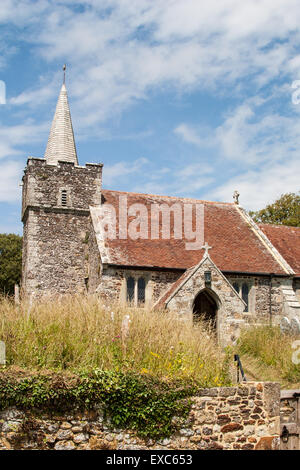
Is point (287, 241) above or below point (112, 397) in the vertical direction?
above

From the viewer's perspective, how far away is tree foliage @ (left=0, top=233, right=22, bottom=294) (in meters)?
37.8

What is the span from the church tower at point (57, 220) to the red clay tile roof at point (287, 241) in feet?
30.1

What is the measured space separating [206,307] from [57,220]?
7.66 meters

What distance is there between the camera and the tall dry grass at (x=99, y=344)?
9.14 m

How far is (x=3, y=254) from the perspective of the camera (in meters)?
39.2

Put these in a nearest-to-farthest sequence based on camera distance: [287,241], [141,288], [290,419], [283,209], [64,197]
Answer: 1. [290,419]
2. [141,288]
3. [64,197]
4. [287,241]
5. [283,209]

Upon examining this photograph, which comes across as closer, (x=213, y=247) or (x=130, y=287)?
(x=130, y=287)

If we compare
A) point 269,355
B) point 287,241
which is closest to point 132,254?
point 269,355

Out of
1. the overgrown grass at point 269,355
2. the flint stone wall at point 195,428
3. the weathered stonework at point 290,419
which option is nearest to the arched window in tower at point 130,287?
the overgrown grass at point 269,355

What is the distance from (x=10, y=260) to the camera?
38.9m

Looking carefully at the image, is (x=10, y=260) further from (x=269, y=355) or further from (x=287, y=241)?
(x=269, y=355)

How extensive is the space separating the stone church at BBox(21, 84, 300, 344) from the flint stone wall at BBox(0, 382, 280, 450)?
7894mm

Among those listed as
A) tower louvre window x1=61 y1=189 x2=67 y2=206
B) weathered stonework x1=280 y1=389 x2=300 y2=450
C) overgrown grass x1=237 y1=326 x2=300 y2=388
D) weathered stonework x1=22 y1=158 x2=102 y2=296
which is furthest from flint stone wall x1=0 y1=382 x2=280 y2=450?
tower louvre window x1=61 y1=189 x2=67 y2=206
